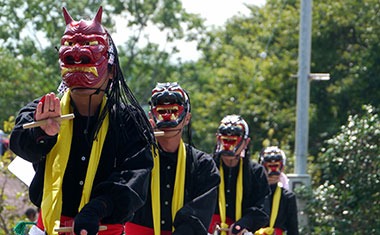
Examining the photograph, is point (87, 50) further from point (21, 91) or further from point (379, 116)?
point (21, 91)

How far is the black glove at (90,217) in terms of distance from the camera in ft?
18.8

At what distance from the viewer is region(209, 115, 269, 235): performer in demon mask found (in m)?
9.74

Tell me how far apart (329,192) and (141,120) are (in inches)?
339

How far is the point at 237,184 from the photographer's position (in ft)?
32.6

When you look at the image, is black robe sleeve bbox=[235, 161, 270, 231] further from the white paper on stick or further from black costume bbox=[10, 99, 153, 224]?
black costume bbox=[10, 99, 153, 224]

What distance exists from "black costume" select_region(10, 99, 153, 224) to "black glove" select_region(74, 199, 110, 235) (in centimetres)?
4

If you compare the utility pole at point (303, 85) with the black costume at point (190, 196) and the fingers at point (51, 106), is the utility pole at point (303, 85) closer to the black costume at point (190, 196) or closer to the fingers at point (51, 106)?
the black costume at point (190, 196)

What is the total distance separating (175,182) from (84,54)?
202 cm

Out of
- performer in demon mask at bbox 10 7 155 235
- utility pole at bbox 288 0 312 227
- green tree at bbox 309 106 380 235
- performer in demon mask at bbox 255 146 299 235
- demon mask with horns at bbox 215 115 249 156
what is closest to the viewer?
performer in demon mask at bbox 10 7 155 235

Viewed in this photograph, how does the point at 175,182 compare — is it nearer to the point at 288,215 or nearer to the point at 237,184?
the point at 237,184

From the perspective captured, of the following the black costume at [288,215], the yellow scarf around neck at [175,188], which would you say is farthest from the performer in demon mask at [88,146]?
the black costume at [288,215]

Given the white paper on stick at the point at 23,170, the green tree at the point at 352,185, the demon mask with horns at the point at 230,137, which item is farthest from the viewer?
the green tree at the point at 352,185

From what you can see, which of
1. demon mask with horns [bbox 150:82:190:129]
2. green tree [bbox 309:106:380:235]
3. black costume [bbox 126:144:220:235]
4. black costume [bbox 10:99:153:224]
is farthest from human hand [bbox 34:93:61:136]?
green tree [bbox 309:106:380:235]

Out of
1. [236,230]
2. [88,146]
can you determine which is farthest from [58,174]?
[236,230]
